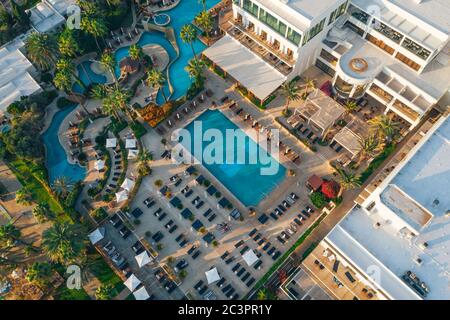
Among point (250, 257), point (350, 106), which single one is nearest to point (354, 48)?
point (350, 106)

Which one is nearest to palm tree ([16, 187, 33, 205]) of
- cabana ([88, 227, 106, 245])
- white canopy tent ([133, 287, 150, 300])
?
cabana ([88, 227, 106, 245])

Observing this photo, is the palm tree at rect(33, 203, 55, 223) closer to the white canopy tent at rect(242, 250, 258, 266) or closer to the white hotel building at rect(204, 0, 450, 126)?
the white canopy tent at rect(242, 250, 258, 266)

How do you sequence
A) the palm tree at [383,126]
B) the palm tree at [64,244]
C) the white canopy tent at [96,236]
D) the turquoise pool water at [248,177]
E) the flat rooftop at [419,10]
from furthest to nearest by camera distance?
the turquoise pool water at [248,177] → the flat rooftop at [419,10] → the palm tree at [383,126] → the white canopy tent at [96,236] → the palm tree at [64,244]

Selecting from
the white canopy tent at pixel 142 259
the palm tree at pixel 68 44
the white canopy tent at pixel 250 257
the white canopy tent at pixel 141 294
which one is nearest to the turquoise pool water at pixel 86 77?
the palm tree at pixel 68 44

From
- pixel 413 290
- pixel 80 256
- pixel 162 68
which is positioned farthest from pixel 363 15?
pixel 80 256

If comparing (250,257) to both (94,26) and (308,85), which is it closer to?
(308,85)

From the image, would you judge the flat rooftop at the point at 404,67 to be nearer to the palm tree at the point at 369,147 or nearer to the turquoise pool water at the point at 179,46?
the palm tree at the point at 369,147

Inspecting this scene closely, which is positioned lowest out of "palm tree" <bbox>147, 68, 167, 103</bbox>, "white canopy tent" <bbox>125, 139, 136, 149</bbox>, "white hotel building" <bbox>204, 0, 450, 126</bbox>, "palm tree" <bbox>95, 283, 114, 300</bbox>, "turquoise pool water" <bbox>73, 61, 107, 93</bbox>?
"palm tree" <bbox>95, 283, 114, 300</bbox>
